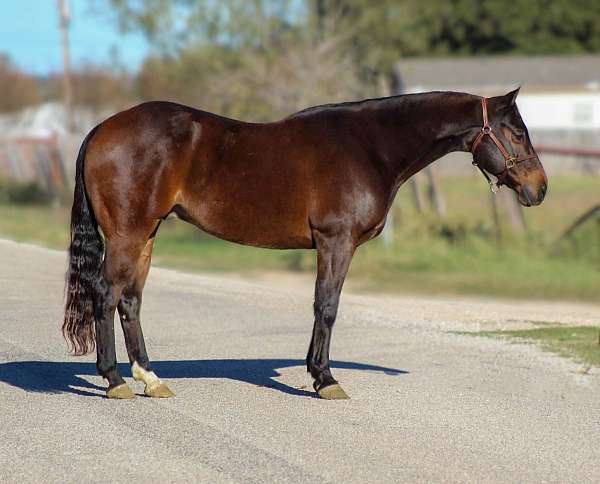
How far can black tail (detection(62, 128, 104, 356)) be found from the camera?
830 cm

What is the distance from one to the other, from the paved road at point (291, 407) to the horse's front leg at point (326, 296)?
0.49ft

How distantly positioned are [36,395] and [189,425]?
1.38m

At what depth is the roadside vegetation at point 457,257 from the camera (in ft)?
57.3

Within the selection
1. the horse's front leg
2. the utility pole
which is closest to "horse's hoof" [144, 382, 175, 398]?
the horse's front leg

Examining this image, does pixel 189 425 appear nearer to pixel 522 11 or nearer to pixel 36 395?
pixel 36 395

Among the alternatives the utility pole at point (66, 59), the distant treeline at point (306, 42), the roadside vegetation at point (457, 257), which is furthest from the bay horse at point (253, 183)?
the utility pole at point (66, 59)

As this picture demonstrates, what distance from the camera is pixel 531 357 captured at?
10.6 metres

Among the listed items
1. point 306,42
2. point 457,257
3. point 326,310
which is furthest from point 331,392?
point 306,42

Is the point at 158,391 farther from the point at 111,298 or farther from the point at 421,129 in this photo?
the point at 421,129

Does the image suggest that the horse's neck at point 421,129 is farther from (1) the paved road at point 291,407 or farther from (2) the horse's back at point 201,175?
(1) the paved road at point 291,407

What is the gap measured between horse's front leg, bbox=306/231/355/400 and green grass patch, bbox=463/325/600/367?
2940mm

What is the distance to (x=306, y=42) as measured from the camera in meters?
39.1

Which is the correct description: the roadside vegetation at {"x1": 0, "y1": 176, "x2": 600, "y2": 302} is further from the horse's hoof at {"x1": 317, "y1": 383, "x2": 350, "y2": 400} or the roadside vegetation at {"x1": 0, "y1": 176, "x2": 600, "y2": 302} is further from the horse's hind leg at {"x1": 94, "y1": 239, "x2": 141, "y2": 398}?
the horse's hind leg at {"x1": 94, "y1": 239, "x2": 141, "y2": 398}

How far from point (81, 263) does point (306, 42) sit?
31518 millimetres
